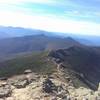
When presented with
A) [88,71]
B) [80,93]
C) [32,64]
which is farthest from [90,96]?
[88,71]

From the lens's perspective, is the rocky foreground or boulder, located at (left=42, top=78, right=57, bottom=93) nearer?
the rocky foreground

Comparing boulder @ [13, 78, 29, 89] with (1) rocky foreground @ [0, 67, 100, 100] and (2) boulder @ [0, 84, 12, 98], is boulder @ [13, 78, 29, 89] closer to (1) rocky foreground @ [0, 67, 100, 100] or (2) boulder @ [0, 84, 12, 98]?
(1) rocky foreground @ [0, 67, 100, 100]

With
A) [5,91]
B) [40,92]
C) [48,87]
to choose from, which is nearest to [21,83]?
[5,91]

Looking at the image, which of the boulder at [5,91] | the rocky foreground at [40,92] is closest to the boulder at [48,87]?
the rocky foreground at [40,92]

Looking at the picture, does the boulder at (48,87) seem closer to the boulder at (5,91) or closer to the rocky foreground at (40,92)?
the rocky foreground at (40,92)

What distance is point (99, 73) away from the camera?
150m

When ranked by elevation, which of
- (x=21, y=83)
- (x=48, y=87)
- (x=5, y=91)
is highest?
(x=48, y=87)

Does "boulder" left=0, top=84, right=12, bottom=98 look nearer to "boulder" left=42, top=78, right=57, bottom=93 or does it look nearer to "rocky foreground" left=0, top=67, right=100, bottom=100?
"rocky foreground" left=0, top=67, right=100, bottom=100

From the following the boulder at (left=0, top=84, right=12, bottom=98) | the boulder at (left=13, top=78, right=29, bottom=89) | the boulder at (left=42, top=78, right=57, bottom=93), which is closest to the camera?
the boulder at (left=0, top=84, right=12, bottom=98)

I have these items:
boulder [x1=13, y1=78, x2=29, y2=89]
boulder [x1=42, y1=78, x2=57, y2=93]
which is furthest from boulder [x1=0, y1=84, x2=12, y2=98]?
boulder [x1=42, y1=78, x2=57, y2=93]

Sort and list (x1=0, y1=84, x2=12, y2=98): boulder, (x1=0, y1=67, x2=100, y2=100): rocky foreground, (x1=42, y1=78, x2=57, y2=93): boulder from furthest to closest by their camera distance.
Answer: (x1=42, y1=78, x2=57, y2=93): boulder
(x1=0, y1=84, x2=12, y2=98): boulder
(x1=0, y1=67, x2=100, y2=100): rocky foreground

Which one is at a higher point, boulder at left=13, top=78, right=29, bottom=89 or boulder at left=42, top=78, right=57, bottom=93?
boulder at left=42, top=78, right=57, bottom=93

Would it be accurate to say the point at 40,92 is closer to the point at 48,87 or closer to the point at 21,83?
the point at 48,87

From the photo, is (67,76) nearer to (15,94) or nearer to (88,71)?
(15,94)
